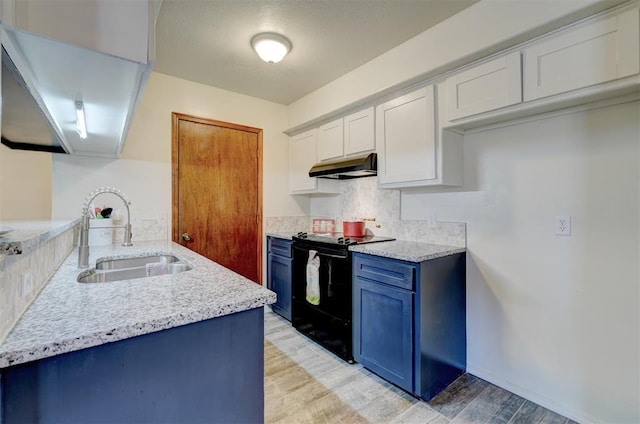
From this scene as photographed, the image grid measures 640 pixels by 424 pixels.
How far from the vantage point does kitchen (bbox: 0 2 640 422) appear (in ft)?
5.20

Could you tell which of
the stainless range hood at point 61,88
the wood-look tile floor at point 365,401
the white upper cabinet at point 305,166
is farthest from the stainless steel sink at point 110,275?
the white upper cabinet at point 305,166

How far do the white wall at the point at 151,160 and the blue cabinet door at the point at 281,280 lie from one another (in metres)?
0.64

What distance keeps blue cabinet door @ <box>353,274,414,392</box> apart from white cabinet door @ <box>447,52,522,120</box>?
126 cm

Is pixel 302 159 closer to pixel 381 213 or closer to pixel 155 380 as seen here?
pixel 381 213

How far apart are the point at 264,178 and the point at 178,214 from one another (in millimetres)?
1019

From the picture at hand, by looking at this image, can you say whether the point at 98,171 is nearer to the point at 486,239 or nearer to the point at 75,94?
the point at 75,94

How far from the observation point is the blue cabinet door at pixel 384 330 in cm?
190

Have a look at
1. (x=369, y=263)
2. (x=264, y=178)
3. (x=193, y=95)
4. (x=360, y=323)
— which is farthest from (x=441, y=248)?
(x=193, y=95)

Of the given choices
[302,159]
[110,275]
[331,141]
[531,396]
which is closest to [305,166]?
[302,159]

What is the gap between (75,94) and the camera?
1175mm

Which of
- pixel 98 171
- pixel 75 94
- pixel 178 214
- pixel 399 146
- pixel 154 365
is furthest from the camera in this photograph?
pixel 178 214

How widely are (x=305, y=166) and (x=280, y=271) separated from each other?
119 cm

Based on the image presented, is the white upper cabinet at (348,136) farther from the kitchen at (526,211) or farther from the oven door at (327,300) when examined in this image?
the oven door at (327,300)

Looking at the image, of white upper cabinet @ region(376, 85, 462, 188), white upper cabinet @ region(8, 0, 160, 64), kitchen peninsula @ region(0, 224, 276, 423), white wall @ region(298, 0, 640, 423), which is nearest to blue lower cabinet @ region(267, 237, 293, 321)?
white upper cabinet @ region(376, 85, 462, 188)
